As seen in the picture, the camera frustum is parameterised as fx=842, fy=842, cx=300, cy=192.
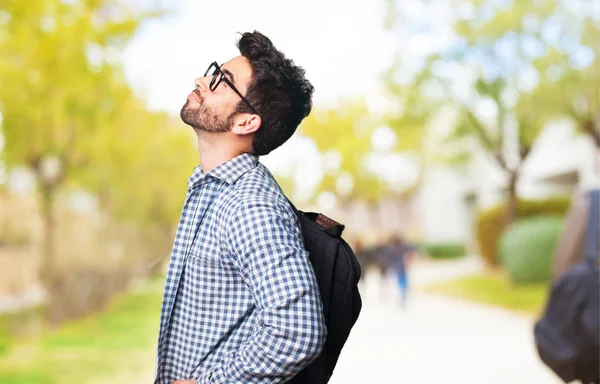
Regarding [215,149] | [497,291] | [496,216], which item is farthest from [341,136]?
[215,149]

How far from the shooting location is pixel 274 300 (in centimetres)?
99

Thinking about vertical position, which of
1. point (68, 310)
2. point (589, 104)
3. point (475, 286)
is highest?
point (589, 104)

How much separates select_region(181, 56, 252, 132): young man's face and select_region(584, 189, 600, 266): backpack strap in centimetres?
155

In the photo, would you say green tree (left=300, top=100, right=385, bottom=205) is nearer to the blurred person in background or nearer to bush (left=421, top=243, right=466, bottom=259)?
bush (left=421, top=243, right=466, bottom=259)

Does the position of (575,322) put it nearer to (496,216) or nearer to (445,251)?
(496,216)

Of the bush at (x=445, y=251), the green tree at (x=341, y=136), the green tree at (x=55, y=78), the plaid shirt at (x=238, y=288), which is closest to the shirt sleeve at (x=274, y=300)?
the plaid shirt at (x=238, y=288)

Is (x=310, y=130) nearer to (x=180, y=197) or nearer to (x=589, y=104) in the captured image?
(x=180, y=197)

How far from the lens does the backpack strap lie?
236cm

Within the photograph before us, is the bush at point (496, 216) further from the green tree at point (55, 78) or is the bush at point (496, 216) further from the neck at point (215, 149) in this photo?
the neck at point (215, 149)

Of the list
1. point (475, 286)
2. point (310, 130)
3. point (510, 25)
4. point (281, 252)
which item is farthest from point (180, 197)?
point (281, 252)

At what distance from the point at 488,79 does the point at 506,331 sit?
15.8 feet

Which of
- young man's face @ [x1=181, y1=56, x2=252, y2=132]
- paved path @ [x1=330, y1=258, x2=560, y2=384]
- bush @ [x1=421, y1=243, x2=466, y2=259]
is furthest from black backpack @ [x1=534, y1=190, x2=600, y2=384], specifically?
bush @ [x1=421, y1=243, x2=466, y2=259]

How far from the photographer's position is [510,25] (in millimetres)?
10562

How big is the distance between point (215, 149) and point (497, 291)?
31.0ft
